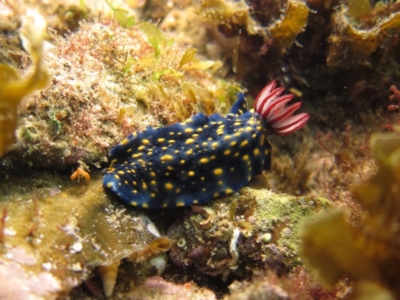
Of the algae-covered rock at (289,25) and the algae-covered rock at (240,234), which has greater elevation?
the algae-covered rock at (289,25)

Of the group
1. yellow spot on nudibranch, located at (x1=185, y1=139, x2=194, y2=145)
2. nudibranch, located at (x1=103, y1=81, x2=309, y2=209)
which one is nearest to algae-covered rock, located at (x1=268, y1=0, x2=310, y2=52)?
nudibranch, located at (x1=103, y1=81, x2=309, y2=209)

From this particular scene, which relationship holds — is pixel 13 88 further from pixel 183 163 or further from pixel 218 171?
pixel 218 171

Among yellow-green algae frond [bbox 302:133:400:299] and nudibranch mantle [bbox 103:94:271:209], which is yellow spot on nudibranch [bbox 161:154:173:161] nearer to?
nudibranch mantle [bbox 103:94:271:209]

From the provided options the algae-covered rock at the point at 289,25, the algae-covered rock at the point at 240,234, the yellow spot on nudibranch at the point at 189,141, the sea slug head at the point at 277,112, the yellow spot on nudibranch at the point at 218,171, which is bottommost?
the algae-covered rock at the point at 240,234

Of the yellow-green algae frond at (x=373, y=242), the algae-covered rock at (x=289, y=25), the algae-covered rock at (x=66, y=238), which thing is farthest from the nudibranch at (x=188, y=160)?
the algae-covered rock at (x=289, y=25)

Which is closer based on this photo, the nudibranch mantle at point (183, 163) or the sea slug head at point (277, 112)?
the nudibranch mantle at point (183, 163)

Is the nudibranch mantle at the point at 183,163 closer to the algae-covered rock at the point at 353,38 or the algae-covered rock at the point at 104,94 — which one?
the algae-covered rock at the point at 104,94
